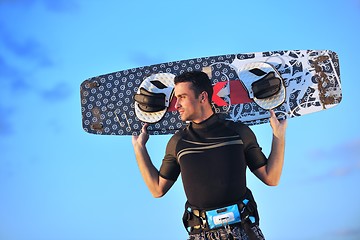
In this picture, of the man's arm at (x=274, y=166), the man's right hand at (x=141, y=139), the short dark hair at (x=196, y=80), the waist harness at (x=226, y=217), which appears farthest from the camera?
the man's right hand at (x=141, y=139)

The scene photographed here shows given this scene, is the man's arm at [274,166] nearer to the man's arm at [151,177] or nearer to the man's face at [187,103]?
the man's face at [187,103]

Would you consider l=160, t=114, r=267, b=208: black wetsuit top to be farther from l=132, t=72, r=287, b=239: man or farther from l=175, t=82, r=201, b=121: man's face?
l=175, t=82, r=201, b=121: man's face

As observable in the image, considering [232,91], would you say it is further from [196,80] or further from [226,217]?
[226,217]

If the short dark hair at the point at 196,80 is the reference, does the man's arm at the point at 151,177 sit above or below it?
below

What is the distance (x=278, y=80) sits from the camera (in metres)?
5.98

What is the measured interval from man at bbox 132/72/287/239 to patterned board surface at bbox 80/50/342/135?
758 mm

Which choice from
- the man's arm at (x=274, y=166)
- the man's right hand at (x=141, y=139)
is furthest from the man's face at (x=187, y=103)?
the man's arm at (x=274, y=166)

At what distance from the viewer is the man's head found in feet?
17.3

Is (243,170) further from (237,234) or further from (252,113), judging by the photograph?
(252,113)

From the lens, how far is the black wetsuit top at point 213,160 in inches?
196

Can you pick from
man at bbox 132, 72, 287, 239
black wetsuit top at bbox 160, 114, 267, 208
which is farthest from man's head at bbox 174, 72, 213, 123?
black wetsuit top at bbox 160, 114, 267, 208

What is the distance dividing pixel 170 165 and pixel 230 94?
1412mm

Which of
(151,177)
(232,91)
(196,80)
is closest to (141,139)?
(151,177)

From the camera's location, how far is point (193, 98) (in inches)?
209
